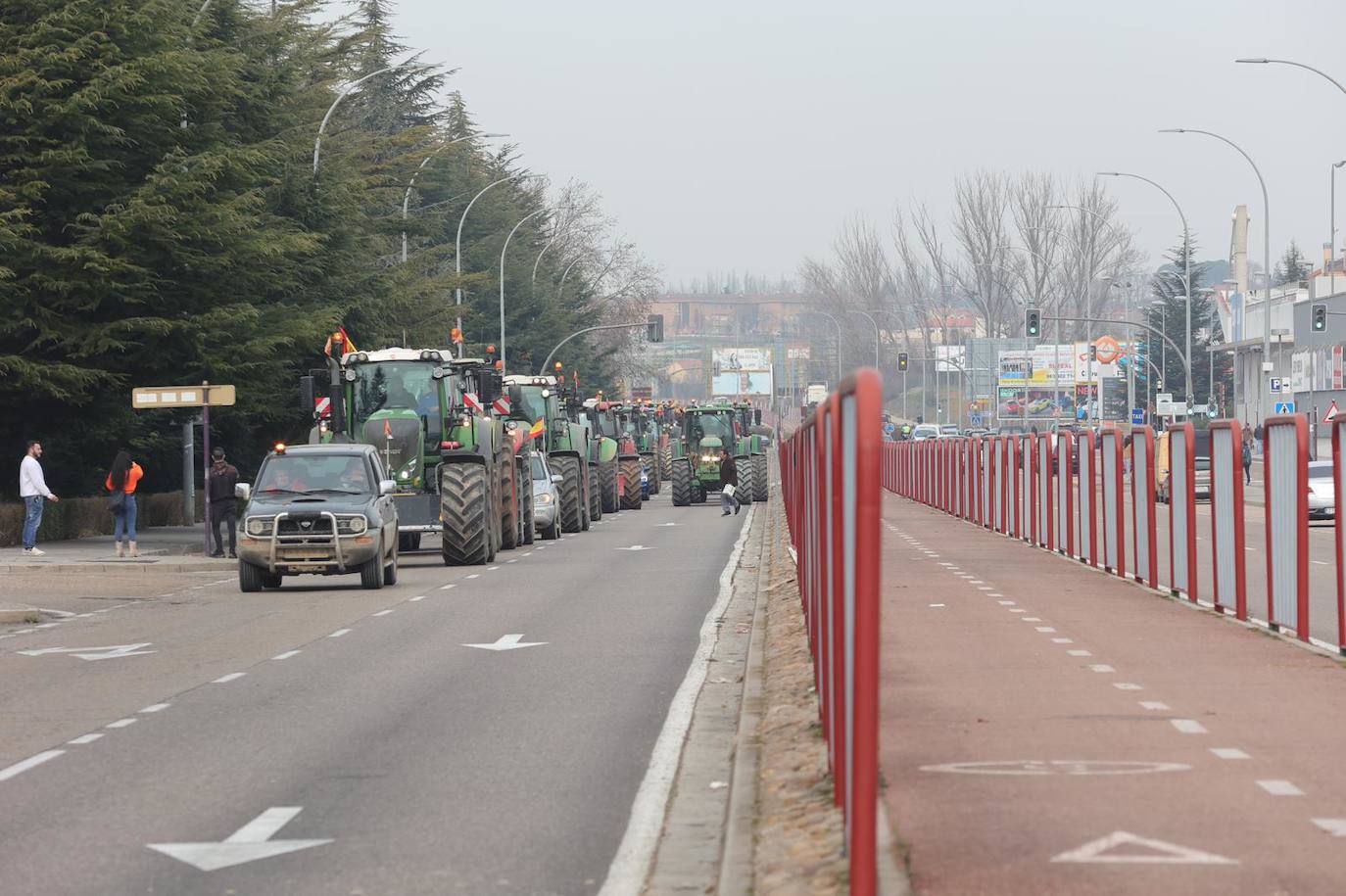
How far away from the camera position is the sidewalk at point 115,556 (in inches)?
1224

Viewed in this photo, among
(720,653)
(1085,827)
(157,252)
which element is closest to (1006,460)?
(157,252)

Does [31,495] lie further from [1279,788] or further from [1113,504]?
[1279,788]

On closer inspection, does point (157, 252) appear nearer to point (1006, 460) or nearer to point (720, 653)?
point (1006, 460)

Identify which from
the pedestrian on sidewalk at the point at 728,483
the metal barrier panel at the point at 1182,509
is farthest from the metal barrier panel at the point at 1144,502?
the pedestrian on sidewalk at the point at 728,483

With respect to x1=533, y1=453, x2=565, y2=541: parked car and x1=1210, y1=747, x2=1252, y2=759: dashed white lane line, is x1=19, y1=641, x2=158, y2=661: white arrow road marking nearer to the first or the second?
x1=1210, y1=747, x2=1252, y2=759: dashed white lane line

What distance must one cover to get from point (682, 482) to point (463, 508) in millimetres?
30838

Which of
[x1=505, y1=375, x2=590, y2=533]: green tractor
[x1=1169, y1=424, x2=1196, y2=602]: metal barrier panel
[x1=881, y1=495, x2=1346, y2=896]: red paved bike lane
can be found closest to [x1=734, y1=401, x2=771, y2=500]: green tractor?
[x1=505, y1=375, x2=590, y2=533]: green tractor

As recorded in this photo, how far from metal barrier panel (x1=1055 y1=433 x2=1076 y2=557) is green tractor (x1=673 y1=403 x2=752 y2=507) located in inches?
1213

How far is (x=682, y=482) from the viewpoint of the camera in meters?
60.8

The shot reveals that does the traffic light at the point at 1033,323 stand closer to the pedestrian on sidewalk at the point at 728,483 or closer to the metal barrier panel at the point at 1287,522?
the pedestrian on sidewalk at the point at 728,483

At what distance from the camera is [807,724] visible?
1116 centimetres

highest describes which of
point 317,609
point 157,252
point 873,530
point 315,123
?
point 315,123

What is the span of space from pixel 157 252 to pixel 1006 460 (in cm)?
1560

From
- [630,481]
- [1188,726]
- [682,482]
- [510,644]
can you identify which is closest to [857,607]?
[1188,726]
